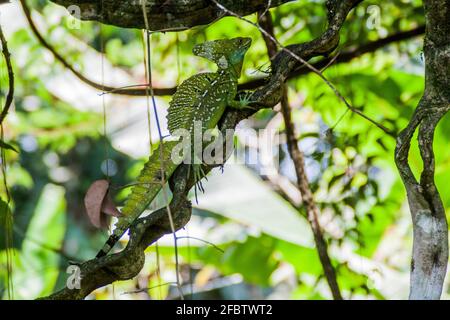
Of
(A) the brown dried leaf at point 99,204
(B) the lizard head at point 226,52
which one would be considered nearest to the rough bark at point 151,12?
(B) the lizard head at point 226,52

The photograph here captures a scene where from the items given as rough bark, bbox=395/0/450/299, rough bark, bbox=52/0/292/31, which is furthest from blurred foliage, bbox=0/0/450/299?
rough bark, bbox=395/0/450/299

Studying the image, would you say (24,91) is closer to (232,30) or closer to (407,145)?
(232,30)

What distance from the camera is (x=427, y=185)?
5.60ft

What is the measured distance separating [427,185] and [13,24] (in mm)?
3877

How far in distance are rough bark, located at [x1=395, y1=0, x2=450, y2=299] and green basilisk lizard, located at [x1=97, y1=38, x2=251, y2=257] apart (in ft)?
1.75

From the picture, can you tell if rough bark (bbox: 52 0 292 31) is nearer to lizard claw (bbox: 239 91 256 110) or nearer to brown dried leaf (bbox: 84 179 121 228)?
lizard claw (bbox: 239 91 256 110)

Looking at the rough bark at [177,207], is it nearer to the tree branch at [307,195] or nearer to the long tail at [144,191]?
the long tail at [144,191]

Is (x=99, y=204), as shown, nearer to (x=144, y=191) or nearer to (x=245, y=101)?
(x=144, y=191)

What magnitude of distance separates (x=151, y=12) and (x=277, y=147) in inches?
82.2

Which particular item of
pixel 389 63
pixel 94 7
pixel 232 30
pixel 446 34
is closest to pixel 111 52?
pixel 232 30

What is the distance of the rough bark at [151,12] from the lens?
199 cm

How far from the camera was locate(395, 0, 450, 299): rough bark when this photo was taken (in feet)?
5.40

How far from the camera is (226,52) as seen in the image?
2484 mm

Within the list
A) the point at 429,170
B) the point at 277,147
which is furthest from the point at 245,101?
the point at 277,147
